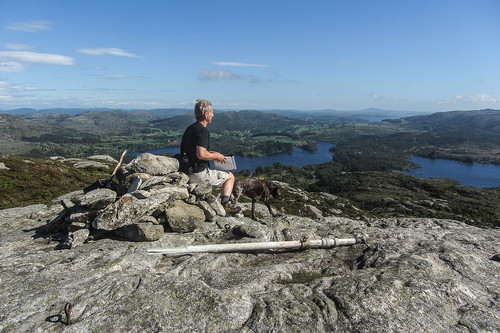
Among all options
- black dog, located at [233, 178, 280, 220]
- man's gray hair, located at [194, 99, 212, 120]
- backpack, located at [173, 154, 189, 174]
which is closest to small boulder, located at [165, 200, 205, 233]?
backpack, located at [173, 154, 189, 174]

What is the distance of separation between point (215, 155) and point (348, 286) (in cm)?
669

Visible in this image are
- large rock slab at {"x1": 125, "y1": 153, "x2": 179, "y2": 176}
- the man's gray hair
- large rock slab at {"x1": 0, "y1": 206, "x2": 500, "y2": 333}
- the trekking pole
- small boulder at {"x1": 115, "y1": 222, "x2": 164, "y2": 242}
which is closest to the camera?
large rock slab at {"x1": 0, "y1": 206, "x2": 500, "y2": 333}

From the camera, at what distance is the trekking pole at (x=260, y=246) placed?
8094mm

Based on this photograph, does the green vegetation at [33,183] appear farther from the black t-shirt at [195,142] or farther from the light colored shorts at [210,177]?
the black t-shirt at [195,142]

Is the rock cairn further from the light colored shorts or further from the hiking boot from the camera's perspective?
the hiking boot

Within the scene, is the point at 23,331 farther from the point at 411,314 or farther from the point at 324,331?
the point at 411,314

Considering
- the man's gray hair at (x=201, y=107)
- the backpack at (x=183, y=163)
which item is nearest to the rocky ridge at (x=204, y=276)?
the backpack at (x=183, y=163)

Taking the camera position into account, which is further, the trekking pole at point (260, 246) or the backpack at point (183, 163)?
the backpack at point (183, 163)

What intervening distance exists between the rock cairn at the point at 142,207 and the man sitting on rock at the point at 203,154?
45cm

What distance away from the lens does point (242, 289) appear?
21.1 ft

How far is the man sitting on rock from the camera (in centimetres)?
1026

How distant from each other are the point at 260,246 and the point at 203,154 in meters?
4.23

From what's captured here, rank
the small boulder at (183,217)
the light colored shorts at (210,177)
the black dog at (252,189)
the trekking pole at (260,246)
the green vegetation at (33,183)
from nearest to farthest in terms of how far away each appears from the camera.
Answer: the trekking pole at (260,246) < the small boulder at (183,217) < the light colored shorts at (210,177) < the black dog at (252,189) < the green vegetation at (33,183)

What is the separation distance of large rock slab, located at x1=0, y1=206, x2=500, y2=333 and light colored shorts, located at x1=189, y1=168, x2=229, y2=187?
2.87 meters
